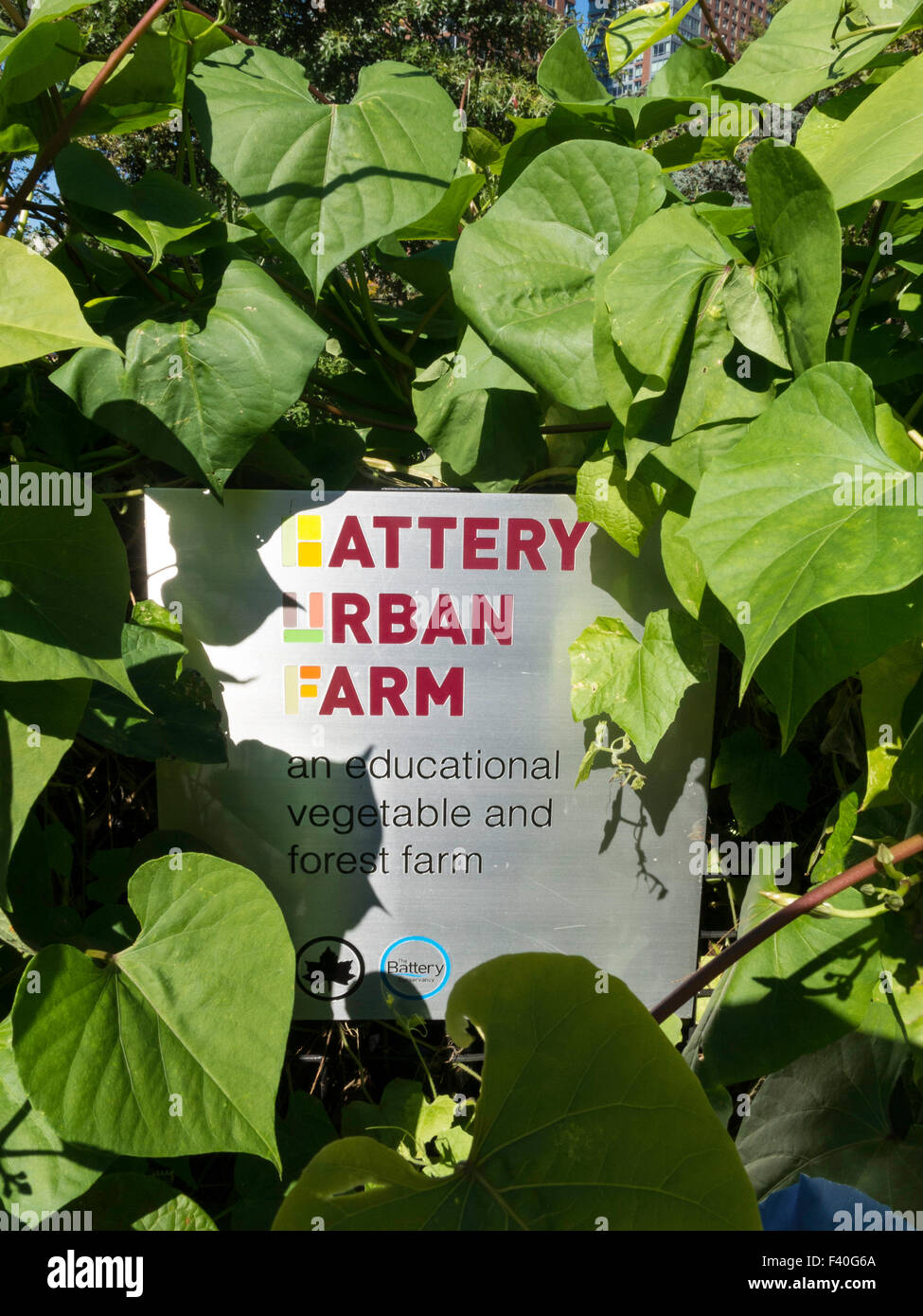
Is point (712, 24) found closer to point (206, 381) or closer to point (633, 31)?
point (633, 31)

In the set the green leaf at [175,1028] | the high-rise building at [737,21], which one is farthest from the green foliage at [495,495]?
the high-rise building at [737,21]

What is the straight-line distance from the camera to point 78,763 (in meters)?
0.69

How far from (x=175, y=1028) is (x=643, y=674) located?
1.24ft

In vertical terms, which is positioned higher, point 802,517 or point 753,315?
point 753,315

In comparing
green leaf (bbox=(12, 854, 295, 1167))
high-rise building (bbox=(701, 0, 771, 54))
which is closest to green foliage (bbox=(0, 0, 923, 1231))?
green leaf (bbox=(12, 854, 295, 1167))

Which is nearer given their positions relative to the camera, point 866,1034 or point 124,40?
point 124,40

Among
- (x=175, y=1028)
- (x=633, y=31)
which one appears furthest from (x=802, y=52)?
(x=175, y=1028)

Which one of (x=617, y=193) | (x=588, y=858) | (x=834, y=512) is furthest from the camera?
(x=588, y=858)

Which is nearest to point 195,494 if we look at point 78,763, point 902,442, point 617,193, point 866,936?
point 78,763

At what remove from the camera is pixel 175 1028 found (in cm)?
50

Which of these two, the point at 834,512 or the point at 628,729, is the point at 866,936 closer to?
the point at 628,729

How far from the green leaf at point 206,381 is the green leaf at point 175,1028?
10.6 inches

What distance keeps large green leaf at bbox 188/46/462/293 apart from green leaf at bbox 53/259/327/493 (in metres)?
0.06

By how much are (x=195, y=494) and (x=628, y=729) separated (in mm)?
355
